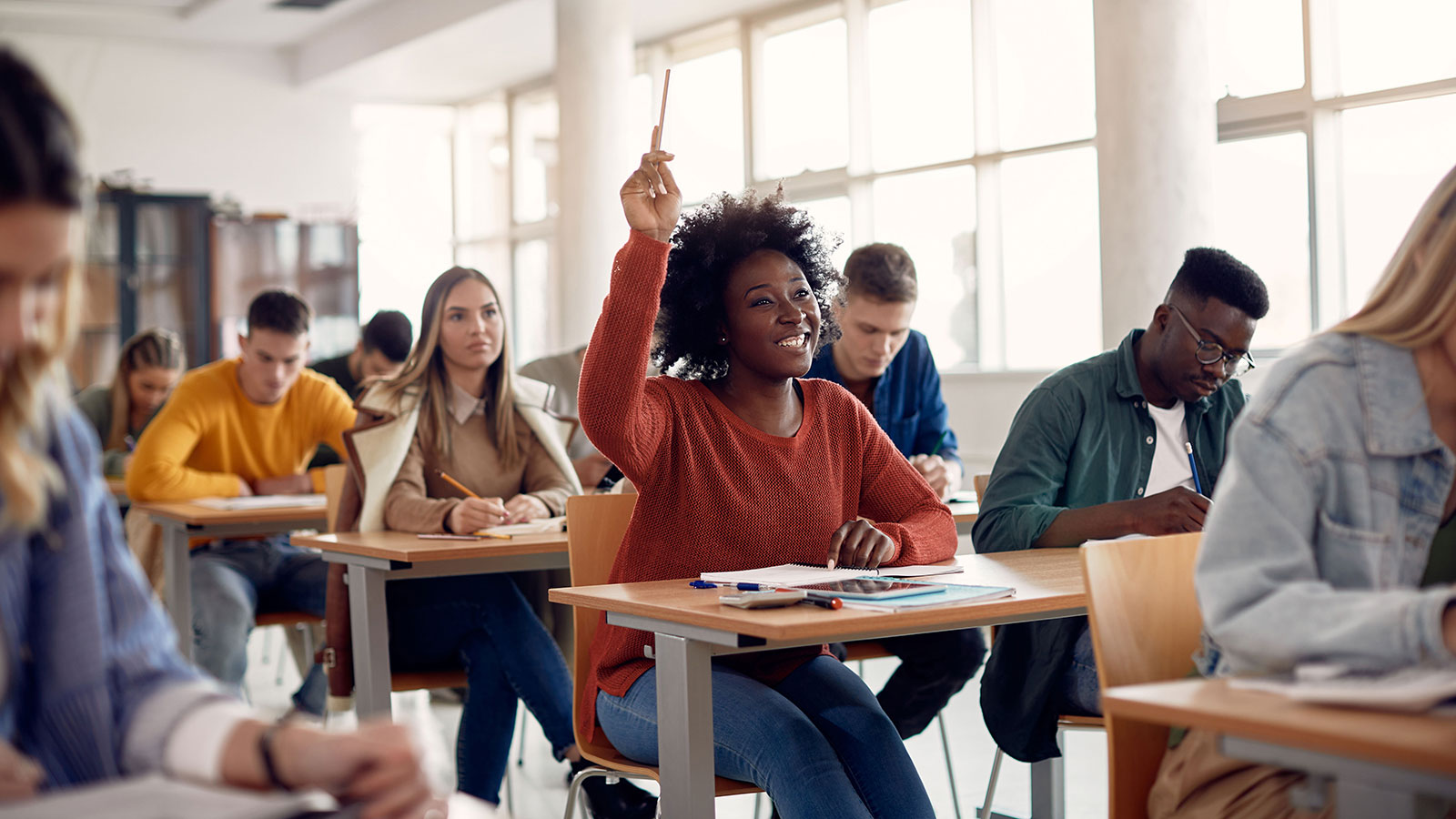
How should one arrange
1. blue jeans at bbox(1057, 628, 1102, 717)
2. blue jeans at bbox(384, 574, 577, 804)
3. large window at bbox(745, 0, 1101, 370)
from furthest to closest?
large window at bbox(745, 0, 1101, 370), blue jeans at bbox(384, 574, 577, 804), blue jeans at bbox(1057, 628, 1102, 717)

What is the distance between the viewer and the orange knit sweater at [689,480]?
2.08 meters

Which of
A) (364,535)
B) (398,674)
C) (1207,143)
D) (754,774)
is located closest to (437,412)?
(364,535)

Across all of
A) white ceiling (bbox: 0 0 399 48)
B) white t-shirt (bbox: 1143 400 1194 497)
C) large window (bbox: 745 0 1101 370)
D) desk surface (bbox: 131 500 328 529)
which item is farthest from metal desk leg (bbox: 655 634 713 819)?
white ceiling (bbox: 0 0 399 48)

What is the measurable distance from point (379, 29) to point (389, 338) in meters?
4.62

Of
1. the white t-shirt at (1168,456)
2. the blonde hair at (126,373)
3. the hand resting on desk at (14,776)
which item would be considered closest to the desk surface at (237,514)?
the blonde hair at (126,373)

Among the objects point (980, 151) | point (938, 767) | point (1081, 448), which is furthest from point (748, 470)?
point (980, 151)

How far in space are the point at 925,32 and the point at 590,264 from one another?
223 centimetres

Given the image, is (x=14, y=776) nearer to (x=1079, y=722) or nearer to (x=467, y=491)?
(x=1079, y=722)

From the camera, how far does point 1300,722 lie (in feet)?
3.56

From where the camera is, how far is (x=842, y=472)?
7.82 feet

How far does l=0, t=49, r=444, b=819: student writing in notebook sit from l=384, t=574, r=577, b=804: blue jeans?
1.87m

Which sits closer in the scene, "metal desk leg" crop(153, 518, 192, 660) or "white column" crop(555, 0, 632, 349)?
"metal desk leg" crop(153, 518, 192, 660)

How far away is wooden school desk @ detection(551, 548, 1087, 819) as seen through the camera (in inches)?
66.0

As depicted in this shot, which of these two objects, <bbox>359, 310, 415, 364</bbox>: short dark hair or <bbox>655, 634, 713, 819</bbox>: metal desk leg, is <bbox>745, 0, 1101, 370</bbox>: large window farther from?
<bbox>655, 634, 713, 819</bbox>: metal desk leg
